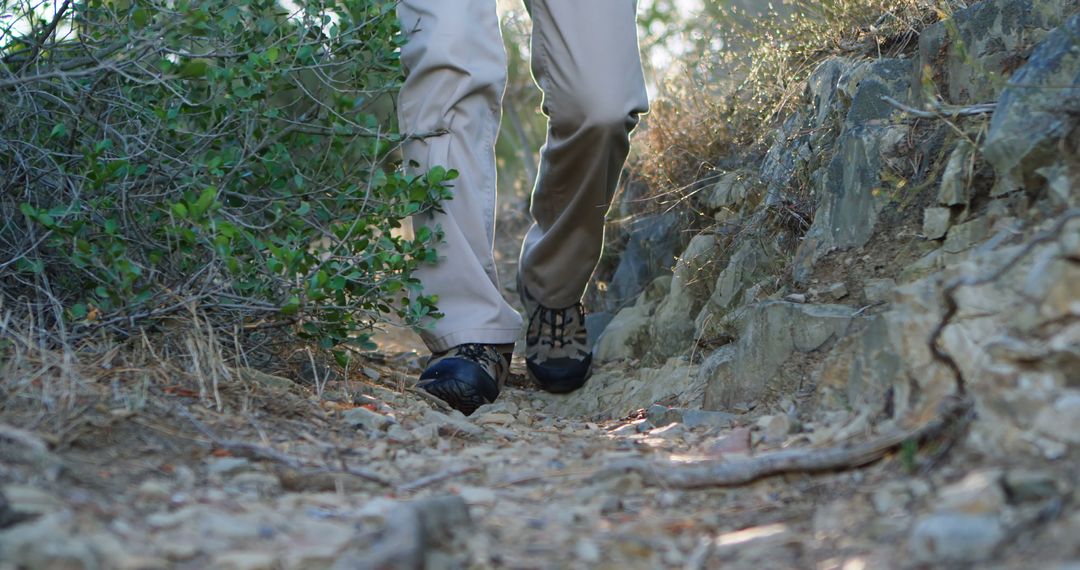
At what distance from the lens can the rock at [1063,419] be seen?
4.91ft

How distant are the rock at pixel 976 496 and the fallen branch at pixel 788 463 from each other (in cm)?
19

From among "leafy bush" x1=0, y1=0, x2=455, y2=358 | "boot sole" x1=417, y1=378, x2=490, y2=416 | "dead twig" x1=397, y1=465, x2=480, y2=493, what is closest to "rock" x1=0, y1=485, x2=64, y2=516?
"dead twig" x1=397, y1=465, x2=480, y2=493

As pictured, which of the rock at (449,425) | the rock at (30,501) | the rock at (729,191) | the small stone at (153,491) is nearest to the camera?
the rock at (30,501)

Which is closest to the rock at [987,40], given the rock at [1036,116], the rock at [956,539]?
the rock at [1036,116]

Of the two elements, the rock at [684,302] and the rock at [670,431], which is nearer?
the rock at [670,431]

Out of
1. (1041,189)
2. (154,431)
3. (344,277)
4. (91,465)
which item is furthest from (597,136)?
(91,465)

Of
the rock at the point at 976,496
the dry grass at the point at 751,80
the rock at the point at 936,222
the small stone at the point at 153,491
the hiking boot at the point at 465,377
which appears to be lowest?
the rock at the point at 976,496

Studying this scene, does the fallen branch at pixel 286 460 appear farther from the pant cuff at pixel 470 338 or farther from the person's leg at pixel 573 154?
the person's leg at pixel 573 154

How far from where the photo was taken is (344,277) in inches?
102

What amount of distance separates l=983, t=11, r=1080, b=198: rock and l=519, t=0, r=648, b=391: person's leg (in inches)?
43.8

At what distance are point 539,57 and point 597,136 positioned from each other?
284 mm

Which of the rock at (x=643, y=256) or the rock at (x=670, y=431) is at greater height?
the rock at (x=643, y=256)

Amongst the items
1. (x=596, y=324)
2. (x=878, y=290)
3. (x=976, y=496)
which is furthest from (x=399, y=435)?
(x=596, y=324)

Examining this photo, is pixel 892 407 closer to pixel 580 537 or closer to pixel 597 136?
pixel 580 537
